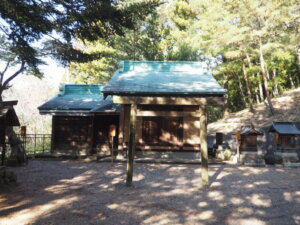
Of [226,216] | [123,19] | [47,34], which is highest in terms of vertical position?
[123,19]

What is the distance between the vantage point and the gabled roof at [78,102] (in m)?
12.8

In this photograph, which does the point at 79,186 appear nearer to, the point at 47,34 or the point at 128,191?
the point at 128,191

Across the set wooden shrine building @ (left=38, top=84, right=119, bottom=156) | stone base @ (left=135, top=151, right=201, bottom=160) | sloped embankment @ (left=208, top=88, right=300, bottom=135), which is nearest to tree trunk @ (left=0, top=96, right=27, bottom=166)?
wooden shrine building @ (left=38, top=84, right=119, bottom=156)

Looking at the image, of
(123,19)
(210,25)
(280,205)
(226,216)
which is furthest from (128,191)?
(210,25)

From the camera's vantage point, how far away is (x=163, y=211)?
15.7ft

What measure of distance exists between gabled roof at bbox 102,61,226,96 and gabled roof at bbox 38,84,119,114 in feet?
7.13

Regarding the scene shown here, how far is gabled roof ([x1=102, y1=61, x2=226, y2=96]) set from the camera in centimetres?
849

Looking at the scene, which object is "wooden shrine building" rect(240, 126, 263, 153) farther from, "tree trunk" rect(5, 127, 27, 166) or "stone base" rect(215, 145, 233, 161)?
"tree trunk" rect(5, 127, 27, 166)

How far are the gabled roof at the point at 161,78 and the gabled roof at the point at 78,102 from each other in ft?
7.13

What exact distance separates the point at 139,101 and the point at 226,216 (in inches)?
169

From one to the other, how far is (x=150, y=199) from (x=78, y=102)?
10.1 metres

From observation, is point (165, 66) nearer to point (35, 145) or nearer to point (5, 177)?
point (35, 145)

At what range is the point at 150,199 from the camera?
5.60m

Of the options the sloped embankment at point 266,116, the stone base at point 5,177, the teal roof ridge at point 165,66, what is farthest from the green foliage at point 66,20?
the sloped embankment at point 266,116
